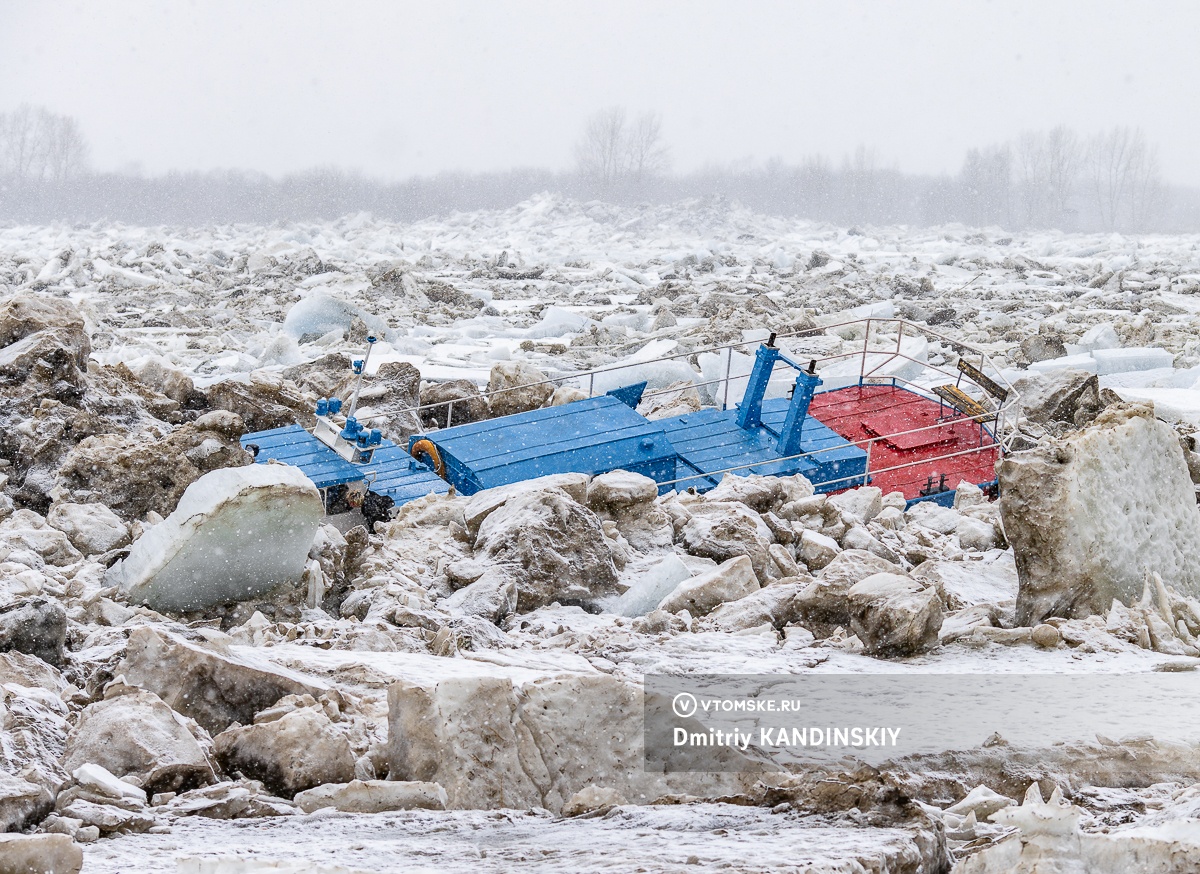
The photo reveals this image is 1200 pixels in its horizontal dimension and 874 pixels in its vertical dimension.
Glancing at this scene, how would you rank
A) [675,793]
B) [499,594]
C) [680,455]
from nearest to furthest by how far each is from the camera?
[675,793]
[499,594]
[680,455]

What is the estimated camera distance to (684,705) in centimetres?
204

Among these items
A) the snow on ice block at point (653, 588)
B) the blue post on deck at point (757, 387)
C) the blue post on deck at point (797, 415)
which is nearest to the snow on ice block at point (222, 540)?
the snow on ice block at point (653, 588)

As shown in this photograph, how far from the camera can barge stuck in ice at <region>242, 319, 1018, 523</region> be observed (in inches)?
194

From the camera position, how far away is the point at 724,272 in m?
18.1

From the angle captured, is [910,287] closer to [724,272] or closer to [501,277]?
[724,272]

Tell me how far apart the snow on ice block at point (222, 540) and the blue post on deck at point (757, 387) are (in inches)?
134

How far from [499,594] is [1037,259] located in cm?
2040

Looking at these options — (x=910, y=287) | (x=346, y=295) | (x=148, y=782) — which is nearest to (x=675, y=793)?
(x=148, y=782)

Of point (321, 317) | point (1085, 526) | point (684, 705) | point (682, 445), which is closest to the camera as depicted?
point (684, 705)

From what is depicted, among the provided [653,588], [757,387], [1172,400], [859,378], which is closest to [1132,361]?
[1172,400]

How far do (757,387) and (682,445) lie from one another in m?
0.53

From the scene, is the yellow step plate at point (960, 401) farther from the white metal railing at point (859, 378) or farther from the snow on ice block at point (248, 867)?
the snow on ice block at point (248, 867)

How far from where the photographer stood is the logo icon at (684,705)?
1993 millimetres

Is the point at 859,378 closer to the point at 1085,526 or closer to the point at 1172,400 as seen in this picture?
the point at 1172,400
